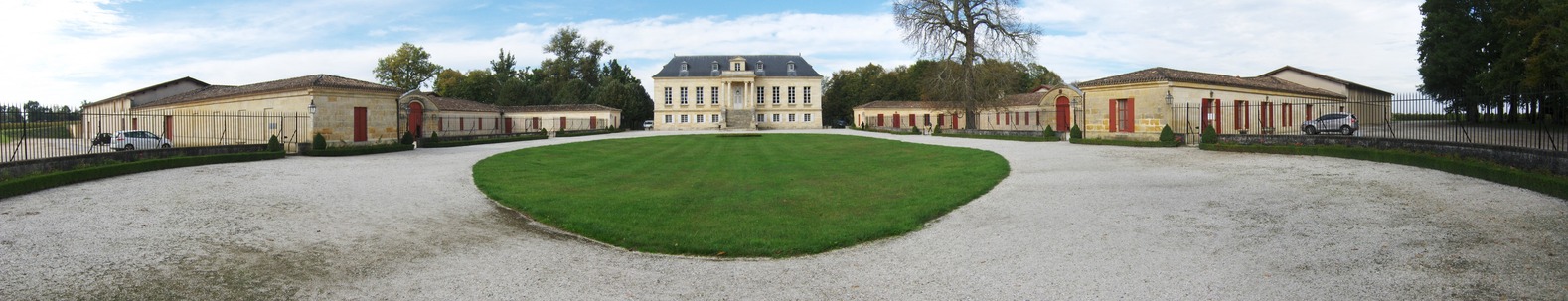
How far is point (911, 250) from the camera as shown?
7.93 meters

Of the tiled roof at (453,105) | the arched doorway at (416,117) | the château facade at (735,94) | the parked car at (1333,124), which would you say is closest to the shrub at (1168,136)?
the parked car at (1333,124)

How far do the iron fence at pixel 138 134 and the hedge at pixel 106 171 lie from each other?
1.21m

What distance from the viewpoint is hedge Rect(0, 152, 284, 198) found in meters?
11.6

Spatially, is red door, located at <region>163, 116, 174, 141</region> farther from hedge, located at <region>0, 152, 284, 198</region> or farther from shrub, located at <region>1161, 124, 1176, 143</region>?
shrub, located at <region>1161, 124, 1176, 143</region>

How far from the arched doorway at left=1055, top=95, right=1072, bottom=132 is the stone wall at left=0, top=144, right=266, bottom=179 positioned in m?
31.1

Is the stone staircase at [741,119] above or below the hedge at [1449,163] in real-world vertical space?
above

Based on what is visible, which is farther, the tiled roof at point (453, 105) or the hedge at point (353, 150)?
the tiled roof at point (453, 105)

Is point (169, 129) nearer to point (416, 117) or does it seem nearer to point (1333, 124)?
point (416, 117)

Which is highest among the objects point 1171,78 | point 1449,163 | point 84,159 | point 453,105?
point 453,105

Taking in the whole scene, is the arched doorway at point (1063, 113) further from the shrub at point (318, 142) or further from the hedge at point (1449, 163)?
the shrub at point (318, 142)

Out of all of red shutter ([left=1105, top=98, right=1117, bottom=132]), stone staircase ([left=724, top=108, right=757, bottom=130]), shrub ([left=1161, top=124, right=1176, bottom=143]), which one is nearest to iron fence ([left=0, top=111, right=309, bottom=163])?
shrub ([left=1161, top=124, right=1176, bottom=143])

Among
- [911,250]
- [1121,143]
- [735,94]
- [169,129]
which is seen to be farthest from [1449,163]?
[735,94]

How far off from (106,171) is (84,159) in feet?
3.28

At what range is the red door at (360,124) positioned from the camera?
82.6 feet
